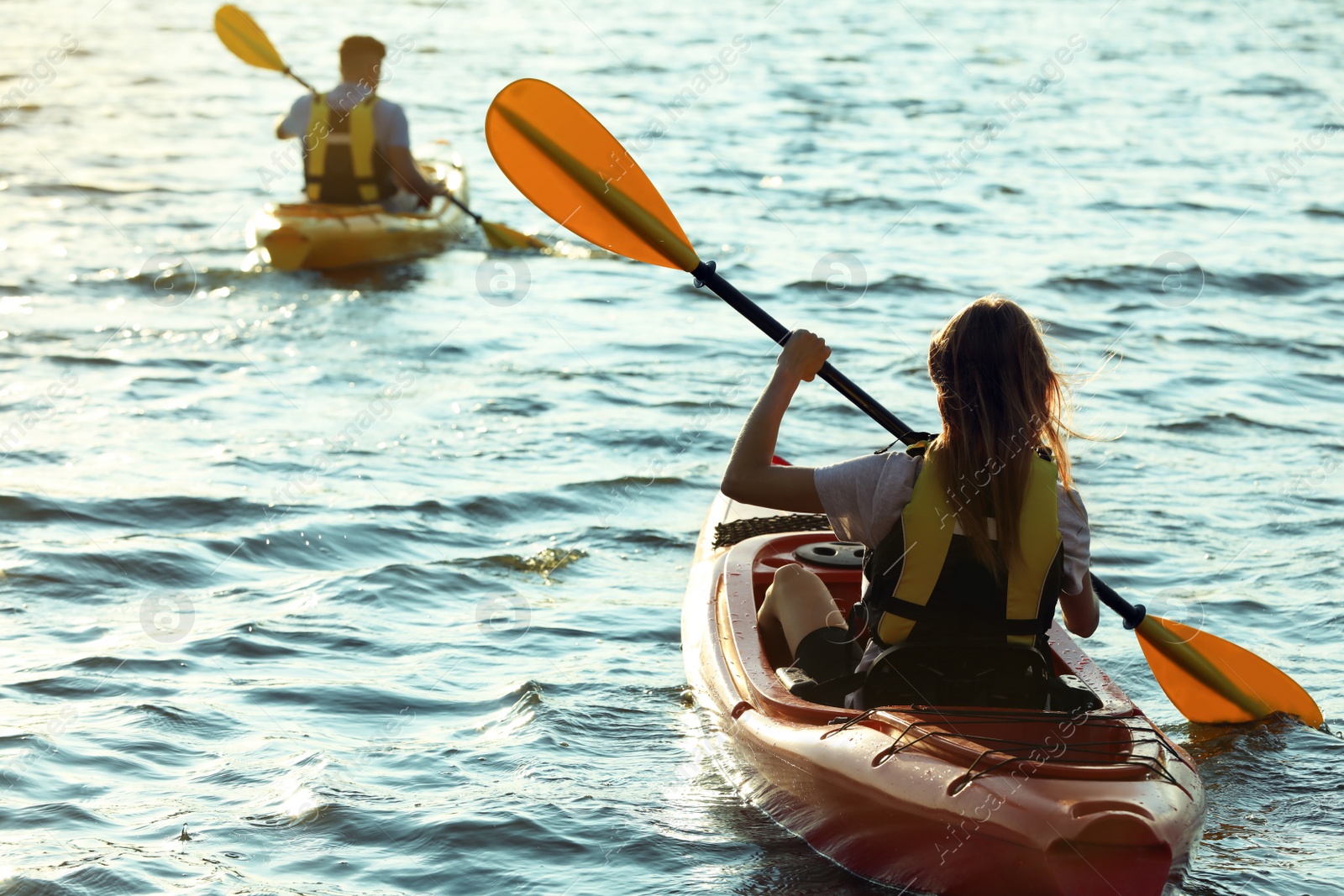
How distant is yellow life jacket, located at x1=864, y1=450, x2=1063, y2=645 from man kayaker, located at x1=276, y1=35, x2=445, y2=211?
6.11 meters

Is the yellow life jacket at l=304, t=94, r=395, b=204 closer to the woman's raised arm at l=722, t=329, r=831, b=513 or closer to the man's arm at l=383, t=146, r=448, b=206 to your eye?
the man's arm at l=383, t=146, r=448, b=206

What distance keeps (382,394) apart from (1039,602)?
4.53m

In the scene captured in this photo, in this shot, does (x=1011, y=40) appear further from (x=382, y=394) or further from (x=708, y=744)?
(x=708, y=744)

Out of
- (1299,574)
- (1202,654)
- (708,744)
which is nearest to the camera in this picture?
(708,744)

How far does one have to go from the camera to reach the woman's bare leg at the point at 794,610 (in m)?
3.46

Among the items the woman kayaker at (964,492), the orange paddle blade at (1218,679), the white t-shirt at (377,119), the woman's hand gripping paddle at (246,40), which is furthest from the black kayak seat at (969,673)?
the woman's hand gripping paddle at (246,40)

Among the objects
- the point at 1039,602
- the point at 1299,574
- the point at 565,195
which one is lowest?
the point at 1299,574

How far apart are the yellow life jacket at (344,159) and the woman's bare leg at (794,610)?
18.1ft

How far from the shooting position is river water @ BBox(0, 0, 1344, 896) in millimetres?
3273

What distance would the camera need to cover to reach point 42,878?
291cm

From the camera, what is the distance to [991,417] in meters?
2.70

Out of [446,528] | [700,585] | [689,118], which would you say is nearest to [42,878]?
[700,585]

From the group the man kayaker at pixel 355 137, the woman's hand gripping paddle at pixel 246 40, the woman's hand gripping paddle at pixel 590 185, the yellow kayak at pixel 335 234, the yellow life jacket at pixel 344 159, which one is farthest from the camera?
the woman's hand gripping paddle at pixel 246 40

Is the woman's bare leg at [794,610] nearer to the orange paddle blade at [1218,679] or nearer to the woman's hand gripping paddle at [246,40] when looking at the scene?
the orange paddle blade at [1218,679]
